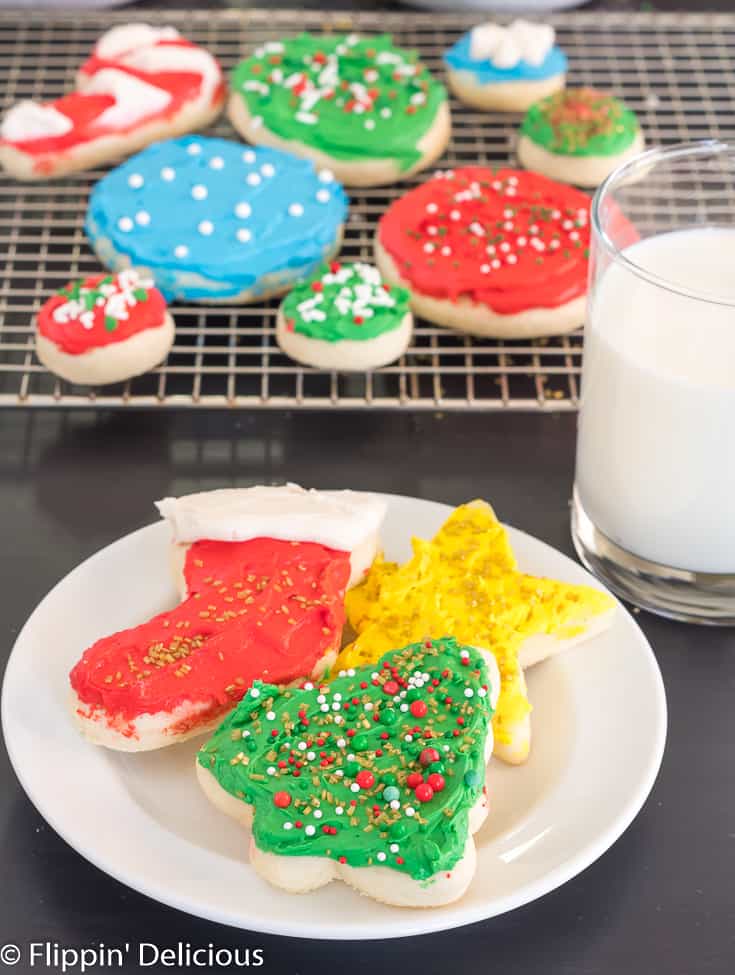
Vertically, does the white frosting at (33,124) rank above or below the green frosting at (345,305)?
above

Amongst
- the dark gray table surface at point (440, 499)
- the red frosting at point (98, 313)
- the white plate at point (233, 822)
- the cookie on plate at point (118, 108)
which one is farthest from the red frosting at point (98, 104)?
the white plate at point (233, 822)

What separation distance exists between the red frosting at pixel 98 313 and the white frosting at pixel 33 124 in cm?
34

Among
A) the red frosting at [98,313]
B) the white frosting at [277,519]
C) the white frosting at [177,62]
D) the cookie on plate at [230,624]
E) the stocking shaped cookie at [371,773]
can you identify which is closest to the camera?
the stocking shaped cookie at [371,773]

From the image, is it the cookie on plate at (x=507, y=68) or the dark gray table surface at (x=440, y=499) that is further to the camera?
the cookie on plate at (x=507, y=68)

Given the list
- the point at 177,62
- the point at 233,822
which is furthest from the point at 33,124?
the point at 233,822

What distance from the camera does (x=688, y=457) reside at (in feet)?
3.69

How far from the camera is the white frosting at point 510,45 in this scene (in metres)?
1.87

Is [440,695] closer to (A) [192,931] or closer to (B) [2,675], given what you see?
(A) [192,931]

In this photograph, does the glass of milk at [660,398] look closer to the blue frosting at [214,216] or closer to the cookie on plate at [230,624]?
the cookie on plate at [230,624]

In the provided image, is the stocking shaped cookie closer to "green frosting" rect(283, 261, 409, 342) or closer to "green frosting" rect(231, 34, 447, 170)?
"green frosting" rect(283, 261, 409, 342)

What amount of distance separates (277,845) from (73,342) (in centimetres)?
71

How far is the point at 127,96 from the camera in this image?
5.83ft

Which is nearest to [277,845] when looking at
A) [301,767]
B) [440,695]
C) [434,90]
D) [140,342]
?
[301,767]

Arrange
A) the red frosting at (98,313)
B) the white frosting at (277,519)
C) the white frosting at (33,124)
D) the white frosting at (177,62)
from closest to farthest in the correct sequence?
the white frosting at (277,519) → the red frosting at (98,313) → the white frosting at (33,124) → the white frosting at (177,62)
